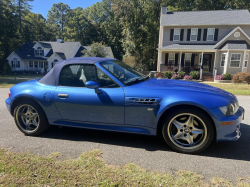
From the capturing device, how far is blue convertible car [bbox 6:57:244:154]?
2.96 meters

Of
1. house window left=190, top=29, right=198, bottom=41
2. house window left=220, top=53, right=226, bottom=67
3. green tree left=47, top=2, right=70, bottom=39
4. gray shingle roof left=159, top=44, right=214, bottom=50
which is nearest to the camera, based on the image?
house window left=220, top=53, right=226, bottom=67

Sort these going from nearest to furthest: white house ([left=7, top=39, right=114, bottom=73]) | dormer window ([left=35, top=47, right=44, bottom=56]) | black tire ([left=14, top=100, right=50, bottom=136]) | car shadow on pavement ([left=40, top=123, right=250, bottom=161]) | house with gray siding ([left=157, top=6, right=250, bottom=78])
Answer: car shadow on pavement ([left=40, top=123, right=250, bottom=161]) < black tire ([left=14, top=100, right=50, bottom=136]) < house with gray siding ([left=157, top=6, right=250, bottom=78]) < white house ([left=7, top=39, right=114, bottom=73]) < dormer window ([left=35, top=47, right=44, bottom=56])

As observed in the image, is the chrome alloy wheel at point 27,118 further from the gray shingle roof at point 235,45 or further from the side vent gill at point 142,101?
the gray shingle roof at point 235,45

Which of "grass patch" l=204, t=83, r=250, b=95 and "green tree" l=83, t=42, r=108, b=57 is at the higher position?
"green tree" l=83, t=42, r=108, b=57

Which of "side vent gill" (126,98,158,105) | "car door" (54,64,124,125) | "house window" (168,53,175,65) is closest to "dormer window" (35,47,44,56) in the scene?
"house window" (168,53,175,65)

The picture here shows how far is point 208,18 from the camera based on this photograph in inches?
847

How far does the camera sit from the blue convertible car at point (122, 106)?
2959mm

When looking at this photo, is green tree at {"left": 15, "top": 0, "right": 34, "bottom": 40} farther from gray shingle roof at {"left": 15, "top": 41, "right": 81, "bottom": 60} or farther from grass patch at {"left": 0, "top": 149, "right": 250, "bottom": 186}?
grass patch at {"left": 0, "top": 149, "right": 250, "bottom": 186}

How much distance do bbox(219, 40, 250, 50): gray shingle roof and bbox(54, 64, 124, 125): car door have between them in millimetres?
19724

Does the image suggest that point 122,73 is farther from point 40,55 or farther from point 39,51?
point 39,51

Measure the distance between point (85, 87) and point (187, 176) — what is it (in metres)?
2.28

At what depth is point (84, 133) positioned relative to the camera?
407 cm

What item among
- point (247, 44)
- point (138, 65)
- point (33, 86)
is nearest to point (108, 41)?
point (138, 65)

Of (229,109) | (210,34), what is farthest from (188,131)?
(210,34)
